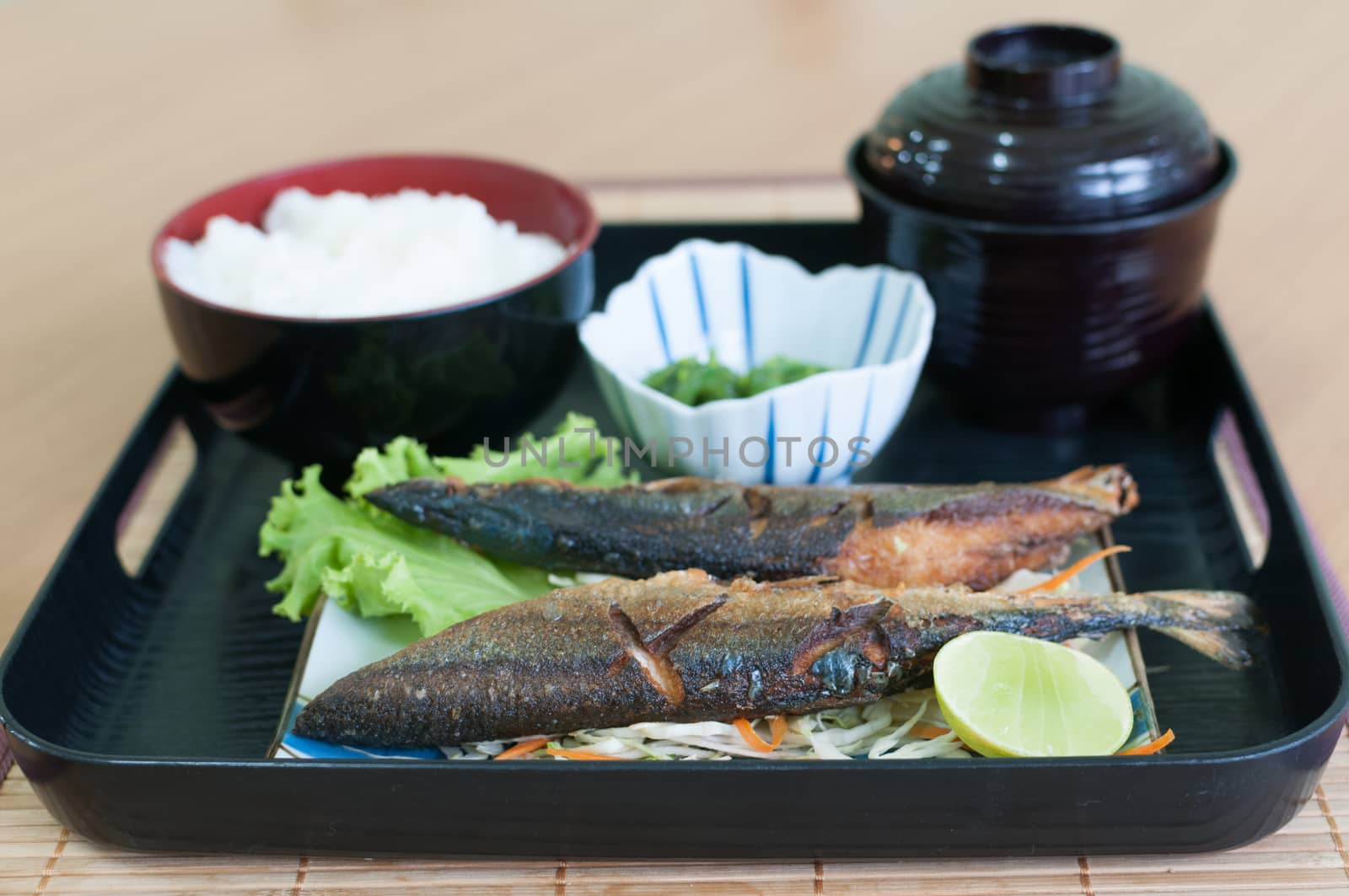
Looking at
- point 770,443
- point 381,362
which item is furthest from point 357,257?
point 770,443

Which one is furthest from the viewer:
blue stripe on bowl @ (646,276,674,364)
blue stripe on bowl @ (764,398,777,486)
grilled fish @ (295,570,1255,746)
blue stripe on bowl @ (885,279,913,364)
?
blue stripe on bowl @ (646,276,674,364)

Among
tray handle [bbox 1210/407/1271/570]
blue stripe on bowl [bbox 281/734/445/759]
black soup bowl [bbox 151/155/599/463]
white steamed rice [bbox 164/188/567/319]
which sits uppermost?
white steamed rice [bbox 164/188/567/319]

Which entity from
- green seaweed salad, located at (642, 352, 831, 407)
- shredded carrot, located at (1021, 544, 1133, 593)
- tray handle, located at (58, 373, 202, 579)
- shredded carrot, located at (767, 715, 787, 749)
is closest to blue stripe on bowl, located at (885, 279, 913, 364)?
green seaweed salad, located at (642, 352, 831, 407)

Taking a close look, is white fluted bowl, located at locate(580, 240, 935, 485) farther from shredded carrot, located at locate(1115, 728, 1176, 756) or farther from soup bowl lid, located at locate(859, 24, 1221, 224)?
shredded carrot, located at locate(1115, 728, 1176, 756)

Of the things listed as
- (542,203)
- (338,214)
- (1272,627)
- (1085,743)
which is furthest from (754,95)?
(1085,743)

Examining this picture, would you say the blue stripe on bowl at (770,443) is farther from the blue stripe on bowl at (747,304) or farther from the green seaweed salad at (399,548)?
the blue stripe on bowl at (747,304)

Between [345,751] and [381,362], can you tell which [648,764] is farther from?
[381,362]
